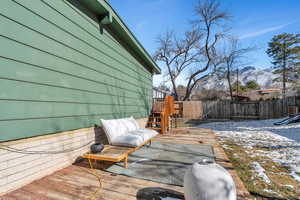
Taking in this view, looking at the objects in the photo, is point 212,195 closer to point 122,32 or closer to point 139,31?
point 122,32

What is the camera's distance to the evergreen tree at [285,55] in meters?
16.7

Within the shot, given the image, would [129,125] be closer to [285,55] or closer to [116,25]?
[116,25]

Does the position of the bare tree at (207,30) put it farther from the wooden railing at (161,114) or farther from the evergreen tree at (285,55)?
the wooden railing at (161,114)

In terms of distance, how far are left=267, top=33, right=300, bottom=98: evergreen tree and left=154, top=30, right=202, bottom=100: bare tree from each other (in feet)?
35.3

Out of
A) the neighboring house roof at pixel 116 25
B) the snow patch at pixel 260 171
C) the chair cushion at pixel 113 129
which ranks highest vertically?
the neighboring house roof at pixel 116 25

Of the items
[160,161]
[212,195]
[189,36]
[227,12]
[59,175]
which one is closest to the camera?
[212,195]

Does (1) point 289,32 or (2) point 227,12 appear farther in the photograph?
(1) point 289,32

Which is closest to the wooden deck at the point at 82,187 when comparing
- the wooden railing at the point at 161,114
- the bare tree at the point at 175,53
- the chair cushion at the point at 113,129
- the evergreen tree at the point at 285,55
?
the chair cushion at the point at 113,129

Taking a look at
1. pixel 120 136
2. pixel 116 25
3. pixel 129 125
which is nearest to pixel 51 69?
pixel 120 136

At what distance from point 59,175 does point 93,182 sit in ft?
1.92

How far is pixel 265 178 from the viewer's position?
2.20 m

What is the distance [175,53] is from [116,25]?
1518cm

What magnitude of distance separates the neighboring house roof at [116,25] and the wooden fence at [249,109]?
8.49 meters

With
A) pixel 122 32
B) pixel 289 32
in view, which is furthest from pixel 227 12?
pixel 122 32
